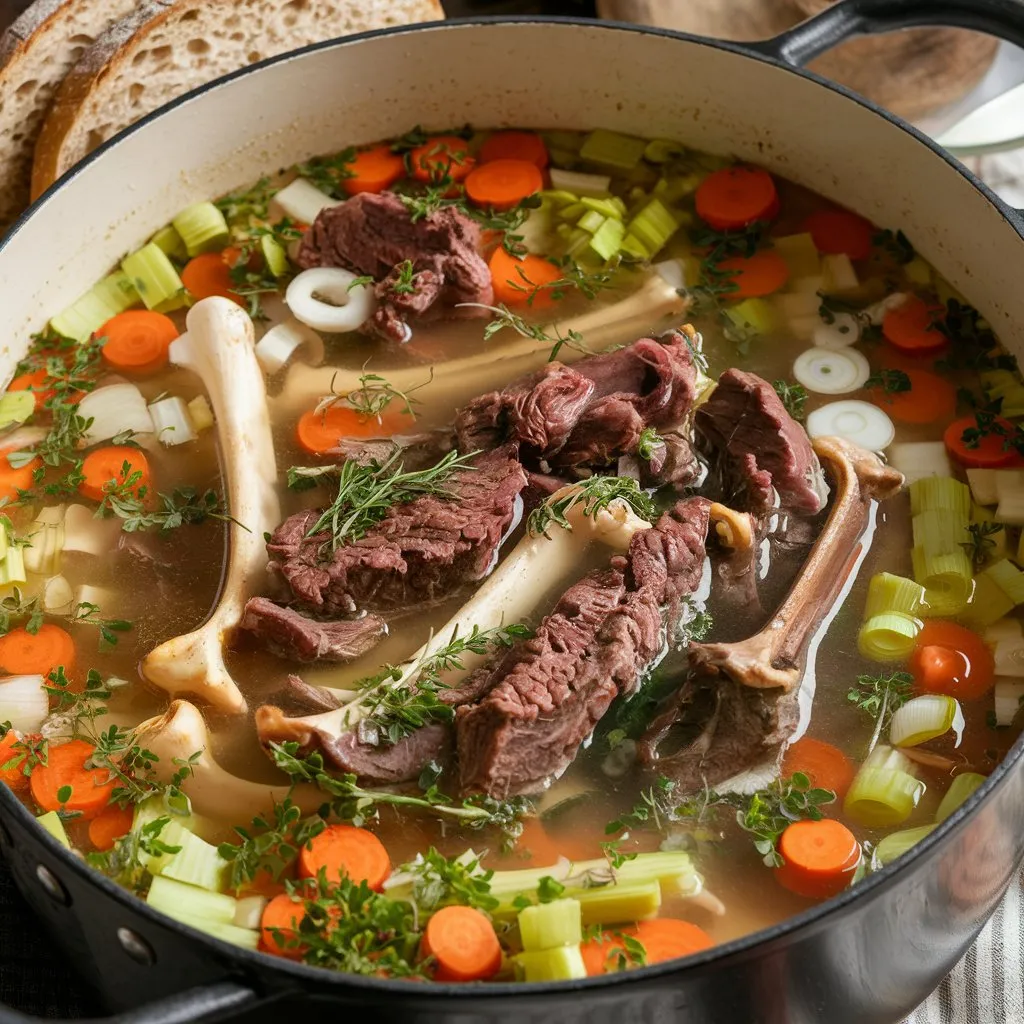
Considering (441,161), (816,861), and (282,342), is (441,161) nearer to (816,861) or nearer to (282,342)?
(282,342)

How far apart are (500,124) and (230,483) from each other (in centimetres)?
139

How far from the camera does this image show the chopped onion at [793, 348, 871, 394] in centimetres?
313

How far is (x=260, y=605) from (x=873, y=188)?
6.16 feet

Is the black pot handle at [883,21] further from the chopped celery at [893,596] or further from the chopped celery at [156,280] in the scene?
the chopped celery at [156,280]

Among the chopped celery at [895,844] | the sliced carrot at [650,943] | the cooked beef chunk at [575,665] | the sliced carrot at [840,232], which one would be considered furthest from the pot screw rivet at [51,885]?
the sliced carrot at [840,232]

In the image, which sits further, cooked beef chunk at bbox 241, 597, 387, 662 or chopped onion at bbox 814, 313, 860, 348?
chopped onion at bbox 814, 313, 860, 348

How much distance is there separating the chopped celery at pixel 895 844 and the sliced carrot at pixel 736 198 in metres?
1.66

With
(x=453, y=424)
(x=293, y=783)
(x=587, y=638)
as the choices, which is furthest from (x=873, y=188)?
(x=293, y=783)

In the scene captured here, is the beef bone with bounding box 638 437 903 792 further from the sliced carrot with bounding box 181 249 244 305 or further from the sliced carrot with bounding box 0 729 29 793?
the sliced carrot with bounding box 181 249 244 305

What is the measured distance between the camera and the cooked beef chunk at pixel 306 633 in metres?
2.63

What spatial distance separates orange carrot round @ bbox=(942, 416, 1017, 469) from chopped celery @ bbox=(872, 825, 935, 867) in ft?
2.99

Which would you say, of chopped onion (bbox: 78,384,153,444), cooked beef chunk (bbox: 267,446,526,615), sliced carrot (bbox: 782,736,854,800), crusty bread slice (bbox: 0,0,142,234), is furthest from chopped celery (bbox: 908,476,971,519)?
crusty bread slice (bbox: 0,0,142,234)

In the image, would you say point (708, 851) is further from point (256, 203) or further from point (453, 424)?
point (256, 203)

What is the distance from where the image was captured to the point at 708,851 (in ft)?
7.89
